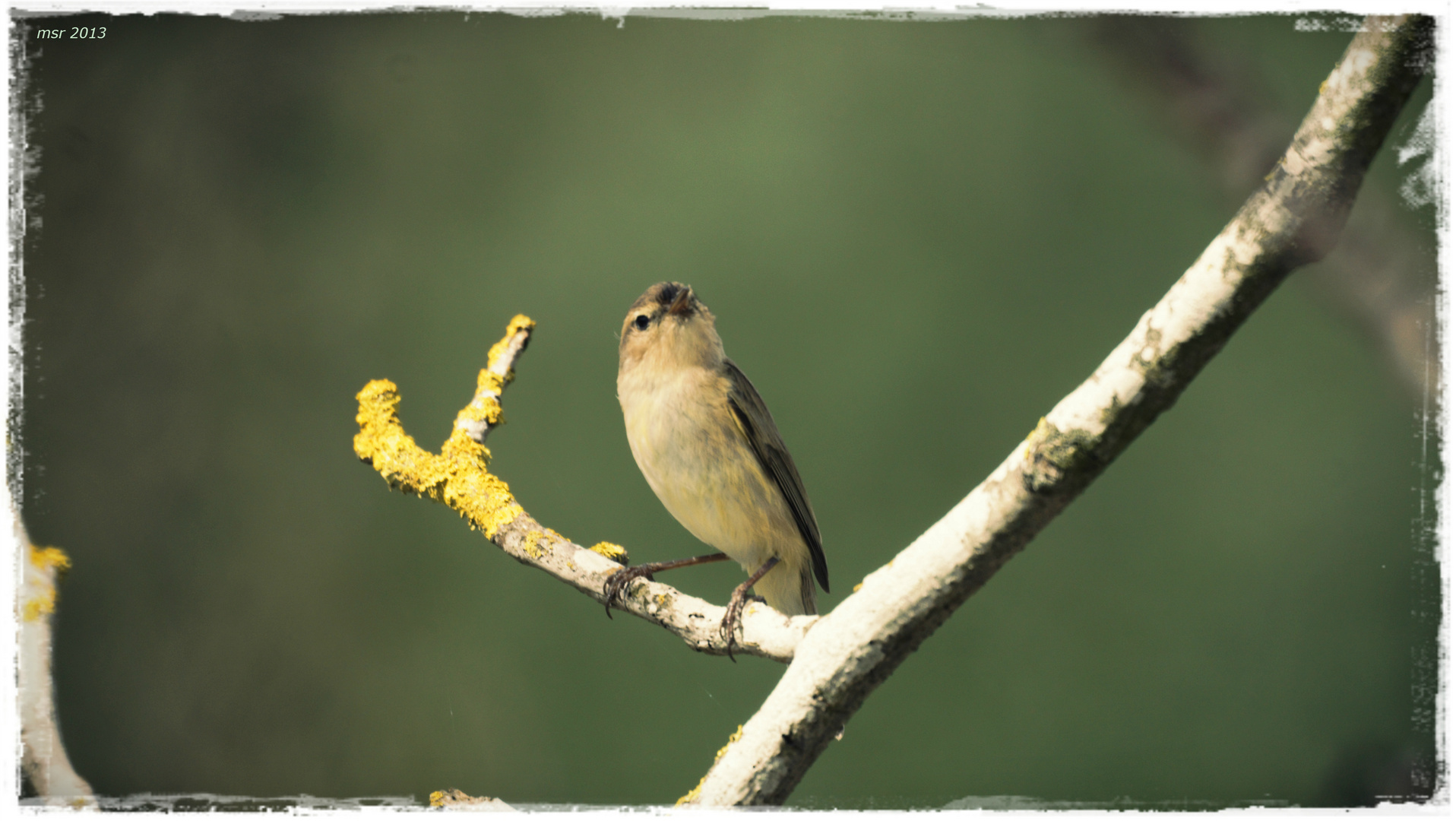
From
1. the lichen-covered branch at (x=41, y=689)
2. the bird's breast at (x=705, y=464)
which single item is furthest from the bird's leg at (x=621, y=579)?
the lichen-covered branch at (x=41, y=689)

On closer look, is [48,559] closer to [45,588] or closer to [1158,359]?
[45,588]

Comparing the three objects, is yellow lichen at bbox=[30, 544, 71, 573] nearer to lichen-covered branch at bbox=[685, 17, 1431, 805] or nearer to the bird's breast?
the bird's breast

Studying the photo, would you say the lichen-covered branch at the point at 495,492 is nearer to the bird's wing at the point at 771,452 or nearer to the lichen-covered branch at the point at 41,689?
the bird's wing at the point at 771,452

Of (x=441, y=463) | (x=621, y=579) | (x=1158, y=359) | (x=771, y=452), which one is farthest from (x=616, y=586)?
(x=1158, y=359)

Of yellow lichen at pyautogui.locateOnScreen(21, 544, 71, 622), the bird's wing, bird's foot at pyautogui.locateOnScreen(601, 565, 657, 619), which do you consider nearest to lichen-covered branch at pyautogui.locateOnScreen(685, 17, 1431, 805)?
bird's foot at pyautogui.locateOnScreen(601, 565, 657, 619)

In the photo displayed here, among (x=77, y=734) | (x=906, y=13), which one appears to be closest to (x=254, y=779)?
(x=77, y=734)

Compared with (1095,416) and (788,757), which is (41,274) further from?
(1095,416)
